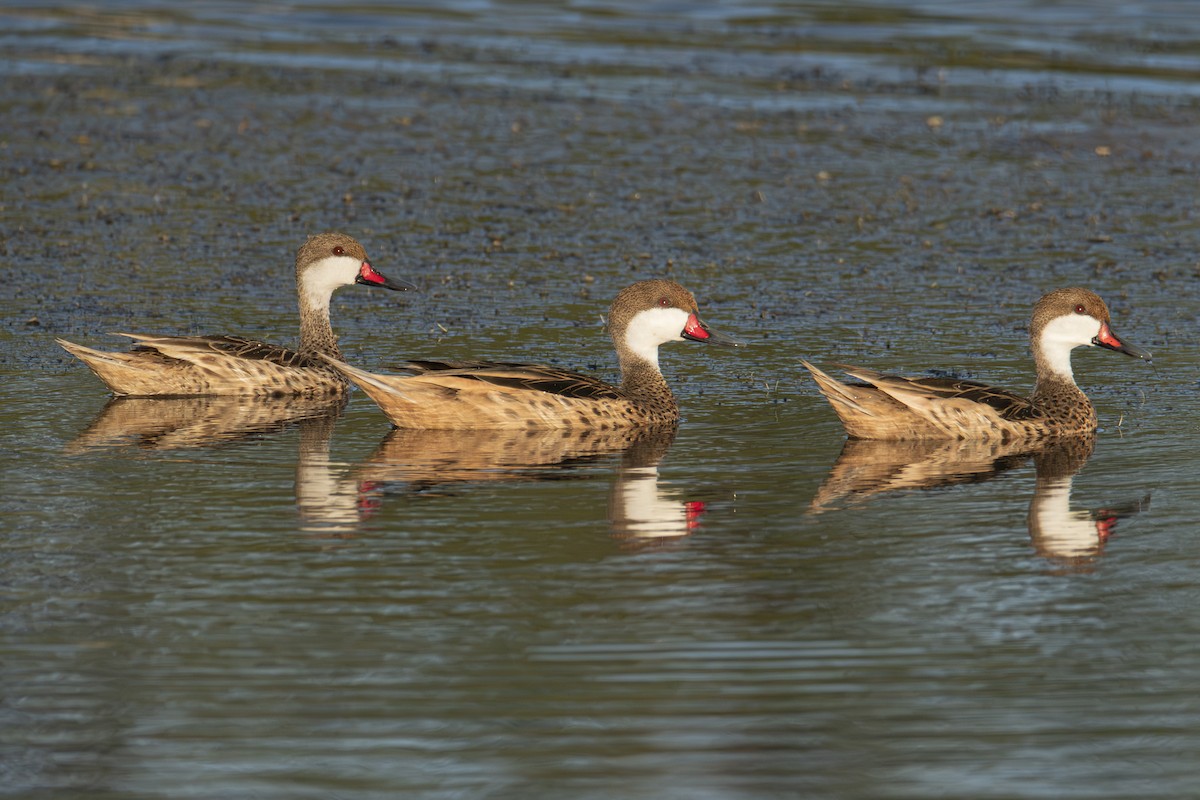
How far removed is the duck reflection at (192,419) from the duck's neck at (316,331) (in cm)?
72

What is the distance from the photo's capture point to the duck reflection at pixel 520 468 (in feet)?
31.0

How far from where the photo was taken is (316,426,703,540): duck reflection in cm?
944

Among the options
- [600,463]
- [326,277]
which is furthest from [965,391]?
[326,277]

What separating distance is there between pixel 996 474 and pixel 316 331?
5.17m

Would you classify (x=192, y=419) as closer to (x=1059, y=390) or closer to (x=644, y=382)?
(x=644, y=382)

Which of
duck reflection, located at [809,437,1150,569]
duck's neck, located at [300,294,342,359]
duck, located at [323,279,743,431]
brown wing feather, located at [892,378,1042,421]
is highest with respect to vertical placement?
duck's neck, located at [300,294,342,359]

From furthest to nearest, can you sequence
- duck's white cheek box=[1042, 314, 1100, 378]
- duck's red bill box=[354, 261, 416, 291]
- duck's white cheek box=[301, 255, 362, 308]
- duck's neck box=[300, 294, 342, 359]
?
duck's red bill box=[354, 261, 416, 291]
duck's white cheek box=[301, 255, 362, 308]
duck's neck box=[300, 294, 342, 359]
duck's white cheek box=[1042, 314, 1100, 378]

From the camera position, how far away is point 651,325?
41.1ft

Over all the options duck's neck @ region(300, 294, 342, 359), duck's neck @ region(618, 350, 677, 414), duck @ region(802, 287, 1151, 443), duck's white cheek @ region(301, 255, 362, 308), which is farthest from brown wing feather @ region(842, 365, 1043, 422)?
duck's white cheek @ region(301, 255, 362, 308)

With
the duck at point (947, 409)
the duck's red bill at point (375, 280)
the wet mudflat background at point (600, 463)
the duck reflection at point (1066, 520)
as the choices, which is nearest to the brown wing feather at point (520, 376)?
the wet mudflat background at point (600, 463)

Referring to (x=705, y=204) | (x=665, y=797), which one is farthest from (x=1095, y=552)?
(x=705, y=204)

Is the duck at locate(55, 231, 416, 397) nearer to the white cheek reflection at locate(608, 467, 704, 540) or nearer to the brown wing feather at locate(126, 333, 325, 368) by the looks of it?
the brown wing feather at locate(126, 333, 325, 368)

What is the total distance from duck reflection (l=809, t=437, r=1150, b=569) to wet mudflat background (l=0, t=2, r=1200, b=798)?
0.05 m

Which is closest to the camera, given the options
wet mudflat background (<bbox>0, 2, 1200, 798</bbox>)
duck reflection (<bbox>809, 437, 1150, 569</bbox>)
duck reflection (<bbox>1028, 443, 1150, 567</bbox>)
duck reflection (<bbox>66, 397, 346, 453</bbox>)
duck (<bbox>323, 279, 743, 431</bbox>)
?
wet mudflat background (<bbox>0, 2, 1200, 798</bbox>)
